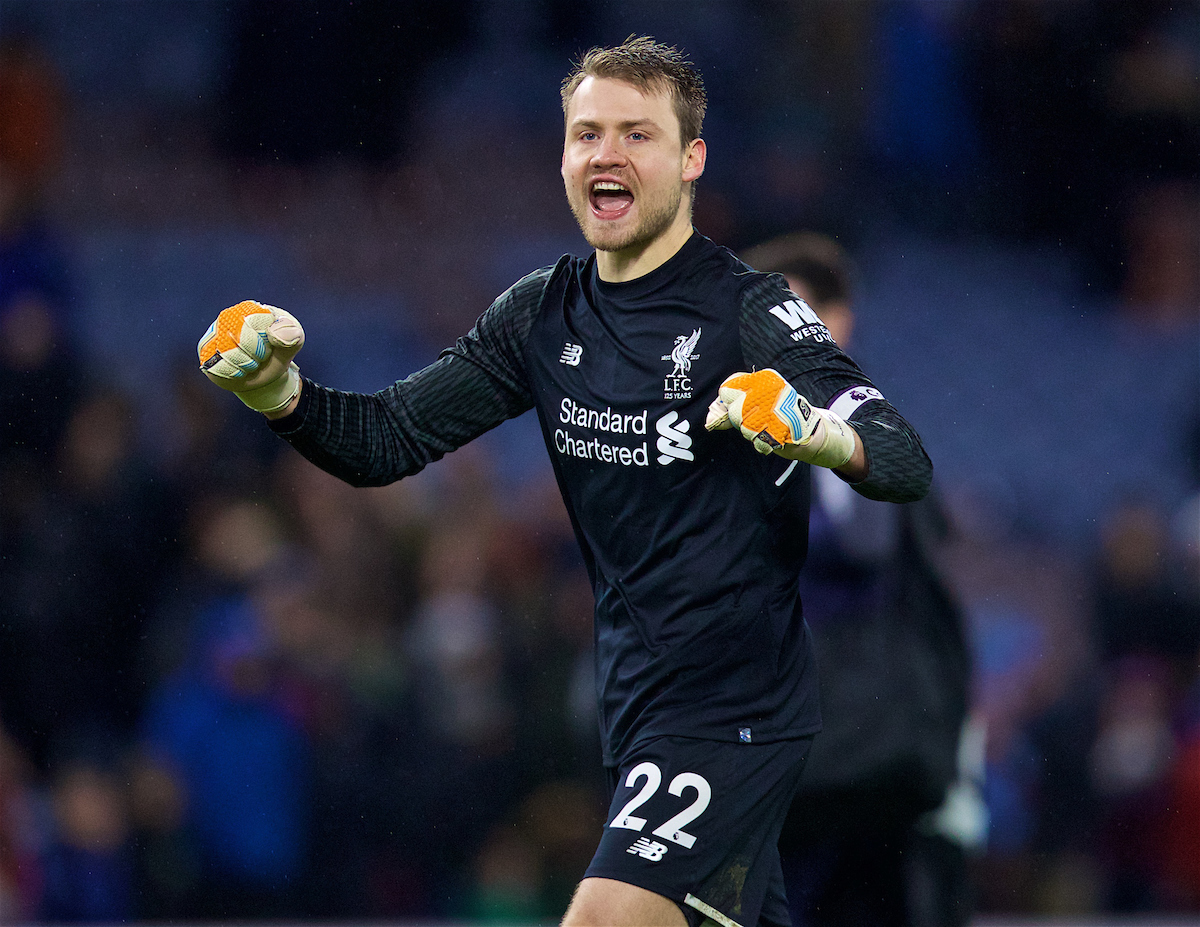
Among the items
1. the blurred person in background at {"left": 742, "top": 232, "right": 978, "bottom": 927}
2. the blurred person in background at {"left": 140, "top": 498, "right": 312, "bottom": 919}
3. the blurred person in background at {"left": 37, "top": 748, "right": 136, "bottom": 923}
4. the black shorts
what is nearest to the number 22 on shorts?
the black shorts

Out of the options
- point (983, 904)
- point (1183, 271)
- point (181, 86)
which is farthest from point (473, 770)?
point (1183, 271)

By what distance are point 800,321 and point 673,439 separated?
32cm

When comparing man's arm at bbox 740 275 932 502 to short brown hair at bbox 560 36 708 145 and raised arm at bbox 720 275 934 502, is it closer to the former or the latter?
raised arm at bbox 720 275 934 502

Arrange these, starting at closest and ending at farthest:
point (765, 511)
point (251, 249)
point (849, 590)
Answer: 1. point (765, 511)
2. point (849, 590)
3. point (251, 249)

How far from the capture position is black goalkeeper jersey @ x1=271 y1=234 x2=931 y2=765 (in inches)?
110

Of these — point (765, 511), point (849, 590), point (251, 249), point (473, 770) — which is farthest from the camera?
point (251, 249)

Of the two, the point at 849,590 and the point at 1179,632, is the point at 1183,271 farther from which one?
the point at 849,590

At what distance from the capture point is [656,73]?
2.97 metres

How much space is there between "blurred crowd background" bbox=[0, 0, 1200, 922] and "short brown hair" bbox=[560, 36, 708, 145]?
3.55m

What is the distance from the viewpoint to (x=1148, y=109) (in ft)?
25.1

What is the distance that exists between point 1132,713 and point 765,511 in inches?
174

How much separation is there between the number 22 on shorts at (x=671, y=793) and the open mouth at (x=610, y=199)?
3.45 feet

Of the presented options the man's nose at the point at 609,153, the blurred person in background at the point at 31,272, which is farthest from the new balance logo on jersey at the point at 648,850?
the blurred person in background at the point at 31,272

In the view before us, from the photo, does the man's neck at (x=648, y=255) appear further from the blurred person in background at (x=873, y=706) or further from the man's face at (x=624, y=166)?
the blurred person in background at (x=873, y=706)
